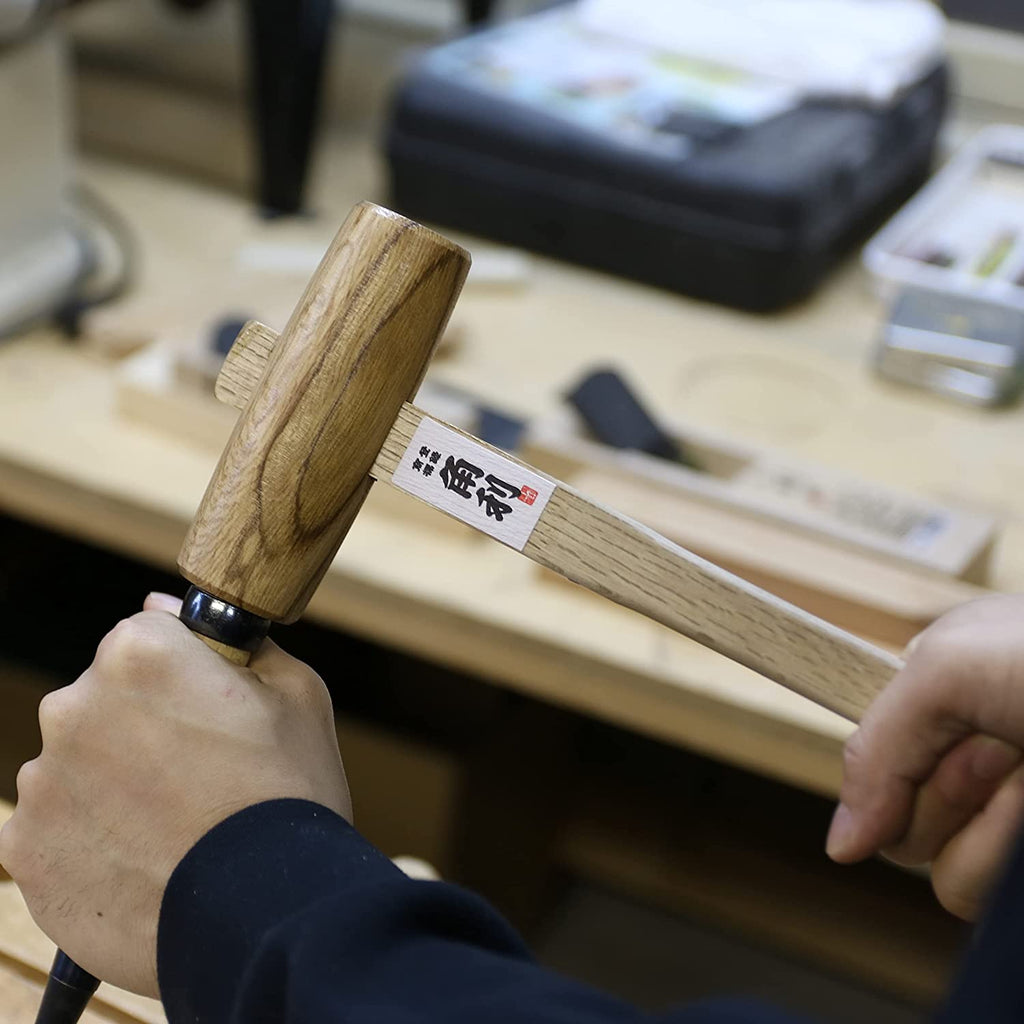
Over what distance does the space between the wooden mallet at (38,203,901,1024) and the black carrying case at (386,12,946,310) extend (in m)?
0.74

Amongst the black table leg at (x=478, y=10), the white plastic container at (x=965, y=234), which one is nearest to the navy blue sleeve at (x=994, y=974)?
the white plastic container at (x=965, y=234)

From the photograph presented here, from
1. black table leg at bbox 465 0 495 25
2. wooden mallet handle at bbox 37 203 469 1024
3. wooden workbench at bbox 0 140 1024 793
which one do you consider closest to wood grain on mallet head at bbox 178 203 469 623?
wooden mallet handle at bbox 37 203 469 1024

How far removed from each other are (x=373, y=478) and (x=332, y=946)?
19cm

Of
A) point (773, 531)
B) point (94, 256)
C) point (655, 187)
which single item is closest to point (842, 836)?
point (773, 531)

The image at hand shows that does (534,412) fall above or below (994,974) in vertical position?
below

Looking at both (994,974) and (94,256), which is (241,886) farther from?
(94,256)

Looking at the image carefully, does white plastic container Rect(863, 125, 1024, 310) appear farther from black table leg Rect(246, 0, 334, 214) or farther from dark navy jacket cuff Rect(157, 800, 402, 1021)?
dark navy jacket cuff Rect(157, 800, 402, 1021)

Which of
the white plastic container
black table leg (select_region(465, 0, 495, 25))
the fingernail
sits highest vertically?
the fingernail

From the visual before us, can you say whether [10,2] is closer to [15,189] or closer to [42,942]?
[15,189]

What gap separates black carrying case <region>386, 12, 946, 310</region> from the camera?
1.24m

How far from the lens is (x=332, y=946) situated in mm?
425

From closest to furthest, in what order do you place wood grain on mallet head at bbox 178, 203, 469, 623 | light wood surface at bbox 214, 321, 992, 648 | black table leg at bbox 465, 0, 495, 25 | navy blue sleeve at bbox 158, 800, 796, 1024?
1. navy blue sleeve at bbox 158, 800, 796, 1024
2. wood grain on mallet head at bbox 178, 203, 469, 623
3. light wood surface at bbox 214, 321, 992, 648
4. black table leg at bbox 465, 0, 495, 25

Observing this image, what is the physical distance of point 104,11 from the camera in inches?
73.2

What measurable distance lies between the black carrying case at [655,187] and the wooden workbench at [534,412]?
0.11ft
